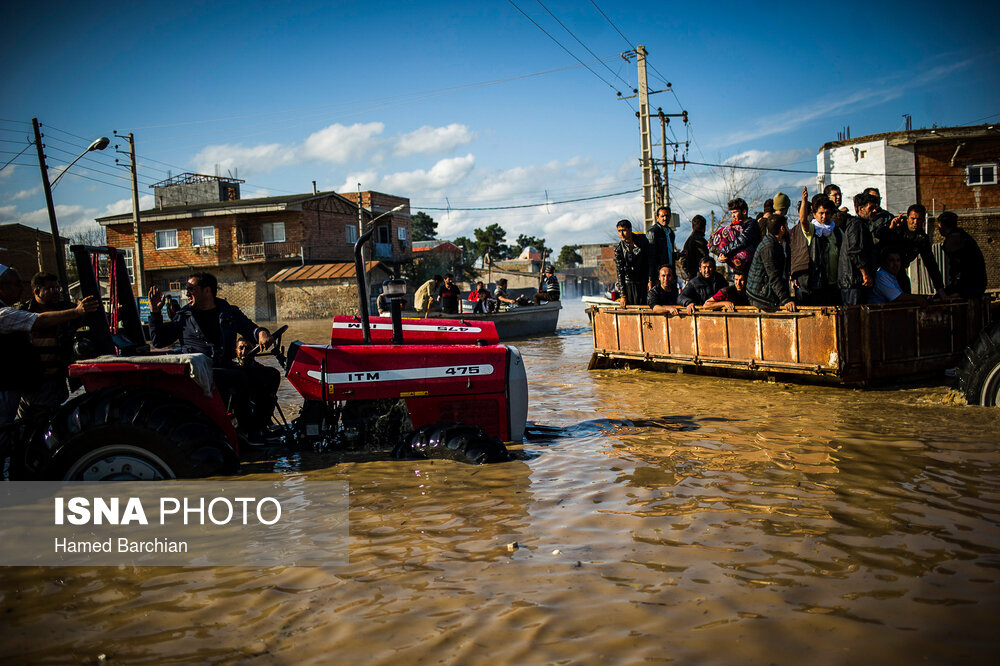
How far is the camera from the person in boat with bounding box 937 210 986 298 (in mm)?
8602

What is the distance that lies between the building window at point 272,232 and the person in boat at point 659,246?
32795 millimetres

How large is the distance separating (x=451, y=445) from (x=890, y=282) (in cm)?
663

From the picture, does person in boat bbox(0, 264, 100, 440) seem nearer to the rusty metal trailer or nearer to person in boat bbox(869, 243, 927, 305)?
the rusty metal trailer

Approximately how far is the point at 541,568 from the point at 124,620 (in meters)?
1.81

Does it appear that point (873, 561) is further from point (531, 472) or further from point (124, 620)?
point (124, 620)

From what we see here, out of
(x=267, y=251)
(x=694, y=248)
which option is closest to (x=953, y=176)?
(x=694, y=248)

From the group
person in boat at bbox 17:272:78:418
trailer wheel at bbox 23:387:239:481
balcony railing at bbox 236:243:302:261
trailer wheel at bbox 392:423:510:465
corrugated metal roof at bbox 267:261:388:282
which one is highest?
balcony railing at bbox 236:243:302:261

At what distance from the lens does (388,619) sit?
280 centimetres

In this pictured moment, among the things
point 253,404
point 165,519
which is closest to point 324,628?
point 165,519

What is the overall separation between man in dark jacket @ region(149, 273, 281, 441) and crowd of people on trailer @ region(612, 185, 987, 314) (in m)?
6.02

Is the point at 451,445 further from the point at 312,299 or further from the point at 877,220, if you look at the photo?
the point at 312,299

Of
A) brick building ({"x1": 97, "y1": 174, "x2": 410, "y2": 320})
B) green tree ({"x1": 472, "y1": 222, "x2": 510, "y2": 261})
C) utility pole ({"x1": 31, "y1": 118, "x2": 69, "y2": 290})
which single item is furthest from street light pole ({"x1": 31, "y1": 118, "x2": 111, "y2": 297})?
green tree ({"x1": 472, "y1": 222, "x2": 510, "y2": 261})

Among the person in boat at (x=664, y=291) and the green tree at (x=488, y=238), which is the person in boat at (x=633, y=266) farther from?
the green tree at (x=488, y=238)

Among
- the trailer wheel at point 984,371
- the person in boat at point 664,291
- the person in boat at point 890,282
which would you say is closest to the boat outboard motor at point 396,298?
the trailer wheel at point 984,371
